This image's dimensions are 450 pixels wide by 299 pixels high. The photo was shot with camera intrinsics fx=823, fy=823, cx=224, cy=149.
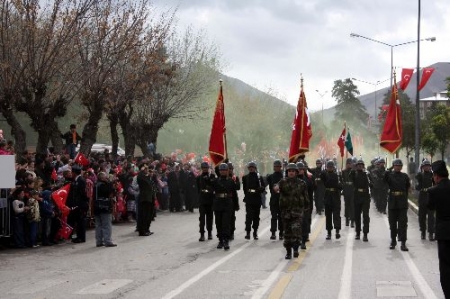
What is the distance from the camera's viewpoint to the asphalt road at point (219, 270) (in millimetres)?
11703

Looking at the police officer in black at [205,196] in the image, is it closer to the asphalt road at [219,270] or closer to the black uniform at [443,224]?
the asphalt road at [219,270]

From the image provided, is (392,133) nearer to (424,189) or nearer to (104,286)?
(424,189)

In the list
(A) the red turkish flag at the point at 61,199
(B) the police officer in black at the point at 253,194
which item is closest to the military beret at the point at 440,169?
(B) the police officer in black at the point at 253,194

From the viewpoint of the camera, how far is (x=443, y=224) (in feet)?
32.9

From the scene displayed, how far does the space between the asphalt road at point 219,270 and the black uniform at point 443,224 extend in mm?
1391

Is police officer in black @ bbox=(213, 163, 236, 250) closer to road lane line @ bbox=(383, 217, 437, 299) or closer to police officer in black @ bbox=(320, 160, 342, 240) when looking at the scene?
police officer in black @ bbox=(320, 160, 342, 240)

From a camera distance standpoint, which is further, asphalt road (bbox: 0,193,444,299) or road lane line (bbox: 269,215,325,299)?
asphalt road (bbox: 0,193,444,299)

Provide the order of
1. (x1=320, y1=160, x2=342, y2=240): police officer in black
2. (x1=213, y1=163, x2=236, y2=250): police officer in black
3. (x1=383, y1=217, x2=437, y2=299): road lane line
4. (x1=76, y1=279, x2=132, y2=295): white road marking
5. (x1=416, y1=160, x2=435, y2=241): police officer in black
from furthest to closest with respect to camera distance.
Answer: (x1=320, y1=160, x2=342, y2=240): police officer in black < (x1=416, y1=160, x2=435, y2=241): police officer in black < (x1=213, y1=163, x2=236, y2=250): police officer in black < (x1=76, y1=279, x2=132, y2=295): white road marking < (x1=383, y1=217, x2=437, y2=299): road lane line

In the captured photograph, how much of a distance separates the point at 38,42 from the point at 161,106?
17.2 m

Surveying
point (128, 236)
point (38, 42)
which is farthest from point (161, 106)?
point (128, 236)

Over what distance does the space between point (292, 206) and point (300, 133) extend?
4.23 metres

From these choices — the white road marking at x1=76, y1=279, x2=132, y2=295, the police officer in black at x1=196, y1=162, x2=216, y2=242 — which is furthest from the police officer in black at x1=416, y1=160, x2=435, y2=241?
the white road marking at x1=76, y1=279, x2=132, y2=295

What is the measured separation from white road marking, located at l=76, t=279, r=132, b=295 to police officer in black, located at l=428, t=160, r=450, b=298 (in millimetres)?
4724

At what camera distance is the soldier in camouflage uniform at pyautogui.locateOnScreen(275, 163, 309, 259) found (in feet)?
51.8
